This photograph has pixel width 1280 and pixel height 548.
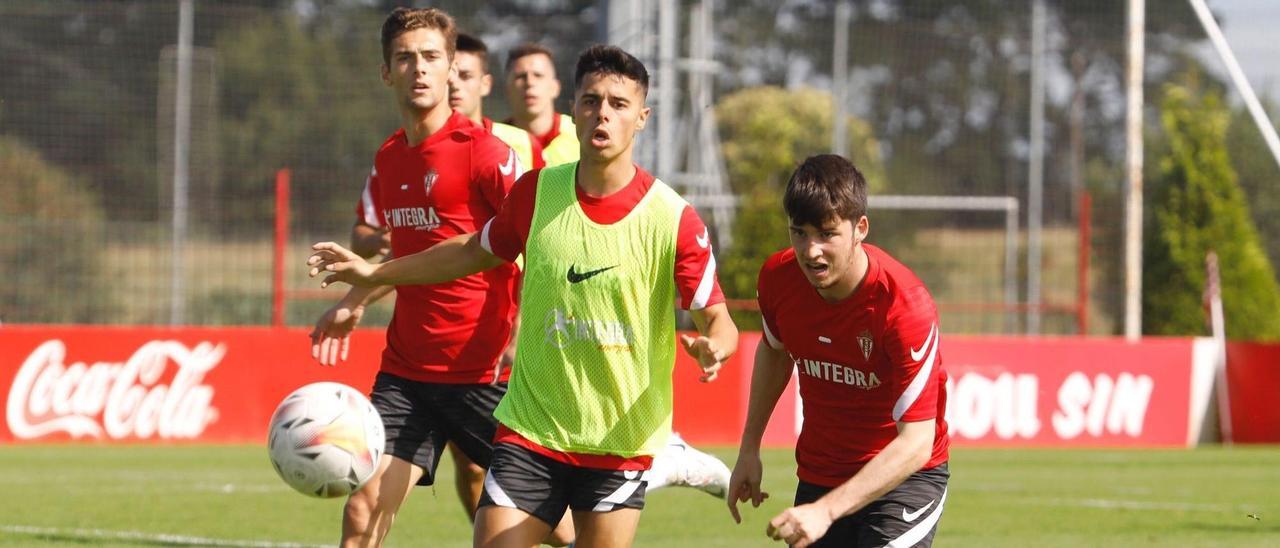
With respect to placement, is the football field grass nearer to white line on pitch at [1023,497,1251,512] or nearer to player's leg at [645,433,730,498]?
white line on pitch at [1023,497,1251,512]

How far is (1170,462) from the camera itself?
1630 centimetres

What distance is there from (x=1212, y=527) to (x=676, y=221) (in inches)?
246

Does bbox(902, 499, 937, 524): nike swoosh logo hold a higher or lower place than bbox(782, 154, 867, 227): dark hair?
lower

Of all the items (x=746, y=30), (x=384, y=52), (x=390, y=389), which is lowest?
(x=390, y=389)

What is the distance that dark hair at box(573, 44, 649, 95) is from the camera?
18.7 feet

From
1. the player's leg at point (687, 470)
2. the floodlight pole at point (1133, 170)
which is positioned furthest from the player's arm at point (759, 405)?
the floodlight pole at point (1133, 170)

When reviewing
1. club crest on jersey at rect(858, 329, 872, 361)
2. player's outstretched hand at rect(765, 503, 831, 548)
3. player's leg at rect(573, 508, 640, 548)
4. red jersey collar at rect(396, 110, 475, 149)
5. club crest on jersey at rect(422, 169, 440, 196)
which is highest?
red jersey collar at rect(396, 110, 475, 149)

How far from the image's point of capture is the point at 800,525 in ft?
15.2

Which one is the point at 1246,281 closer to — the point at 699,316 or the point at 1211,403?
the point at 1211,403

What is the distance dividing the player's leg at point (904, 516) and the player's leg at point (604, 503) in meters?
0.74

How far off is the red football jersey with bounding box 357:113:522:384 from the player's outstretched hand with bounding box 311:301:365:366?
258 mm

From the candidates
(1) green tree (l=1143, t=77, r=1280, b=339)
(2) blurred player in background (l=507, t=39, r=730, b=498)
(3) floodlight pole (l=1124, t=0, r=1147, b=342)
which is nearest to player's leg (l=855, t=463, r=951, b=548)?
(2) blurred player in background (l=507, t=39, r=730, b=498)

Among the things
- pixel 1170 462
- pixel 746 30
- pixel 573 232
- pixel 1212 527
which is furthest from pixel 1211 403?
pixel 746 30

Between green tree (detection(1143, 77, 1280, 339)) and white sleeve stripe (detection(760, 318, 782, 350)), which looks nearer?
white sleeve stripe (detection(760, 318, 782, 350))
